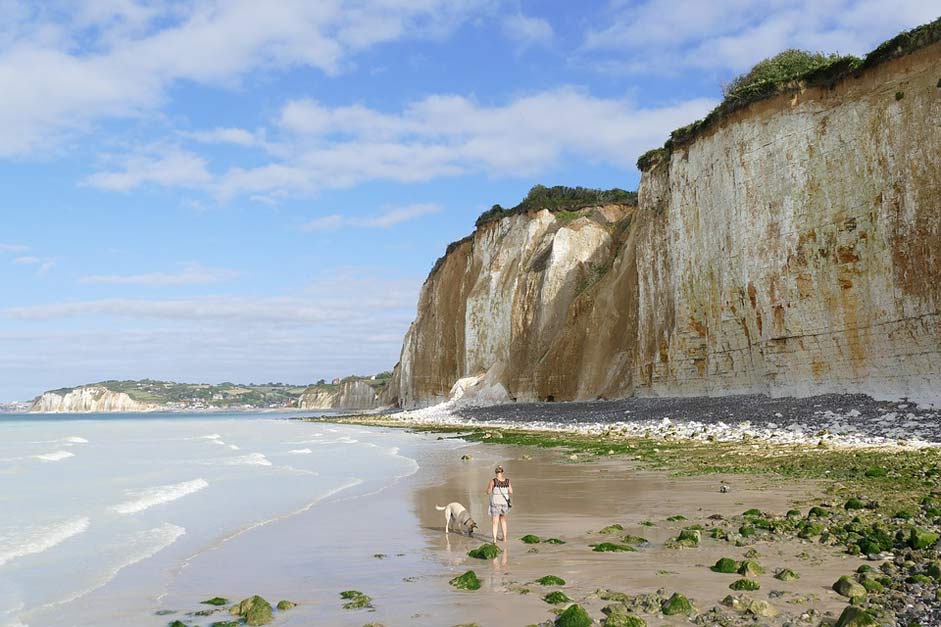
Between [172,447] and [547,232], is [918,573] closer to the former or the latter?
[172,447]

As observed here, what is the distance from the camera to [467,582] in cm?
628

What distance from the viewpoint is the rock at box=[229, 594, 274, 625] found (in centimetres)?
548

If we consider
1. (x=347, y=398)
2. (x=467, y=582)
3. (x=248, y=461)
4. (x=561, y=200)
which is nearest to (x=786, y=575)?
(x=467, y=582)

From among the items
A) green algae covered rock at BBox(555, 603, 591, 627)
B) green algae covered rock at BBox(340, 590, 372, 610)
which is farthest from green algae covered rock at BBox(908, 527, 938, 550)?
Answer: green algae covered rock at BBox(340, 590, 372, 610)

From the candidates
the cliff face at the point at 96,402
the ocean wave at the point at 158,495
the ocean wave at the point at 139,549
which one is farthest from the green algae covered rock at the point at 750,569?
the cliff face at the point at 96,402

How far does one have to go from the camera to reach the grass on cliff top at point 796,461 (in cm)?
944

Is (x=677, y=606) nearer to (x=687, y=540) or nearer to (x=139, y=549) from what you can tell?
(x=687, y=540)

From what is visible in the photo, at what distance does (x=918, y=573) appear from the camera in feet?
18.3

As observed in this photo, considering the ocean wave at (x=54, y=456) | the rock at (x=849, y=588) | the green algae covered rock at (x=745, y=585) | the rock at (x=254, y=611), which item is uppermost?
the rock at (x=849, y=588)

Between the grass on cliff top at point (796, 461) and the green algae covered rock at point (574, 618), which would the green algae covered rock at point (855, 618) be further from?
the grass on cliff top at point (796, 461)

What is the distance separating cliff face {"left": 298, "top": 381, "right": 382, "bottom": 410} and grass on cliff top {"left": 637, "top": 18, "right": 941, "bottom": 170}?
6650cm

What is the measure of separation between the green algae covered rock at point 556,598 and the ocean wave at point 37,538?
6332 millimetres

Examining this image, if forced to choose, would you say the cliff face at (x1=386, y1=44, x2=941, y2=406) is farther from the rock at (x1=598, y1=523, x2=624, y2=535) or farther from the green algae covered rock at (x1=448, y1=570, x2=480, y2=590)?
the green algae covered rock at (x1=448, y1=570, x2=480, y2=590)

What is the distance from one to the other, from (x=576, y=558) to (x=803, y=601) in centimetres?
228
